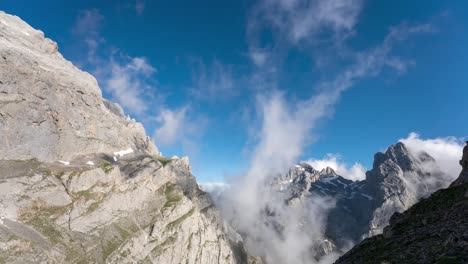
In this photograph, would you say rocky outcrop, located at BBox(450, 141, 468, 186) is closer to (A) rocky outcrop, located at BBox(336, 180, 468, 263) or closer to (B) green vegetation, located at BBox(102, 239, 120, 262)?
(A) rocky outcrop, located at BBox(336, 180, 468, 263)

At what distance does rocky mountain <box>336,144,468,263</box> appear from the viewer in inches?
1232

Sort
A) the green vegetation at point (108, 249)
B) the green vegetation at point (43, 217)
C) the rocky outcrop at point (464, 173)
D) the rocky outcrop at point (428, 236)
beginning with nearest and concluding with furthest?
the rocky outcrop at point (428, 236), the rocky outcrop at point (464, 173), the green vegetation at point (43, 217), the green vegetation at point (108, 249)

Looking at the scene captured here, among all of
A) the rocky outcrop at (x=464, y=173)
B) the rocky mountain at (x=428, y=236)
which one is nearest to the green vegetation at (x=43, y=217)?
the rocky mountain at (x=428, y=236)

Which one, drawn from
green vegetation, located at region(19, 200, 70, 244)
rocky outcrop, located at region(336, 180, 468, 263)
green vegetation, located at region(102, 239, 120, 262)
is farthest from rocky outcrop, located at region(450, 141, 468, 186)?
green vegetation, located at region(102, 239, 120, 262)

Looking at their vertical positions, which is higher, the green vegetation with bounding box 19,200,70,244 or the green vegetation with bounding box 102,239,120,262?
the green vegetation with bounding box 19,200,70,244

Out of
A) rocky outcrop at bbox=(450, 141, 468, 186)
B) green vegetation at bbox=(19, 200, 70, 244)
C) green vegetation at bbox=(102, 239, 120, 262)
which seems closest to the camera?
rocky outcrop at bbox=(450, 141, 468, 186)

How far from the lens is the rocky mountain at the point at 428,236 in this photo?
31.3 m

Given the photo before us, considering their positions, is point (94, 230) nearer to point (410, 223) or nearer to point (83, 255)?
point (83, 255)

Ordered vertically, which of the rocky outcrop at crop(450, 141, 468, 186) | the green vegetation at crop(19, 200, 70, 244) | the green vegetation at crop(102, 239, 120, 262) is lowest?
the rocky outcrop at crop(450, 141, 468, 186)

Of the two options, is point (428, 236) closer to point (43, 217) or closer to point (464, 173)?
point (464, 173)

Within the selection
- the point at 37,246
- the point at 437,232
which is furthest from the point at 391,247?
the point at 37,246

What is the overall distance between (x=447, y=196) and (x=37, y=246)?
172836 millimetres

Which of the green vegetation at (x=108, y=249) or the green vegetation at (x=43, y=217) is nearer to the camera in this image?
the green vegetation at (x=43, y=217)

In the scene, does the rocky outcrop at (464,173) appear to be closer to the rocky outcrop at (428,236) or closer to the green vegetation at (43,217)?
the rocky outcrop at (428,236)
